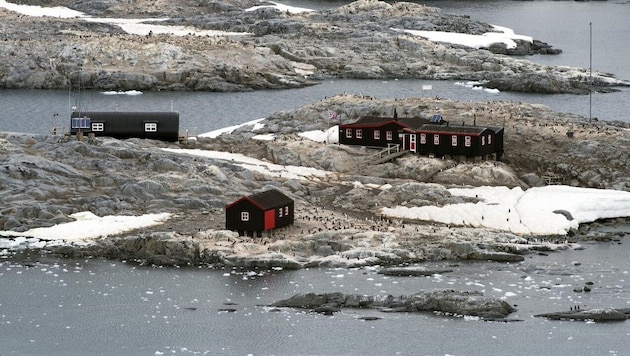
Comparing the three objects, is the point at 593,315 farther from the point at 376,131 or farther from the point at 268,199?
the point at 376,131

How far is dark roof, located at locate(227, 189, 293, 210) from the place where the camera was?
3472 inches

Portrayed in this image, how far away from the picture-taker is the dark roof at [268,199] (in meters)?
88.2

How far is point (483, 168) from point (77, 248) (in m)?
27.5

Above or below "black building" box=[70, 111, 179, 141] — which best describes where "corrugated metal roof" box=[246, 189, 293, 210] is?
below

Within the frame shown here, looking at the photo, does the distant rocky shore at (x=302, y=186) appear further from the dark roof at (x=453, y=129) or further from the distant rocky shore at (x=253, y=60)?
the distant rocky shore at (x=253, y=60)

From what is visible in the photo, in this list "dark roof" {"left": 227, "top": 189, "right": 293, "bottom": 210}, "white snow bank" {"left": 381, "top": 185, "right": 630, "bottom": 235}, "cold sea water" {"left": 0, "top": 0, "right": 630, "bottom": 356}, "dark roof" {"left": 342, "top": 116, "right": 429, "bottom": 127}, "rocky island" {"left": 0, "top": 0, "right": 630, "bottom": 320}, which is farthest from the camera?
"dark roof" {"left": 342, "top": 116, "right": 429, "bottom": 127}

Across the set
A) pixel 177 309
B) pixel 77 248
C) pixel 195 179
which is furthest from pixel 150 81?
pixel 177 309

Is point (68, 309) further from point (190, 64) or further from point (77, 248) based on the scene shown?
point (190, 64)

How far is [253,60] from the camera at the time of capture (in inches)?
6339

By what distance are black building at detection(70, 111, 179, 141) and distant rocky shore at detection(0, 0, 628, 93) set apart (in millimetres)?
42632

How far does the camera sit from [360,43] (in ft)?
572

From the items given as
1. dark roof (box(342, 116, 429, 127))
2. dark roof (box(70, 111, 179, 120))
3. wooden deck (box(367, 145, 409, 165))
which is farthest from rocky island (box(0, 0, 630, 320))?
dark roof (box(70, 111, 179, 120))

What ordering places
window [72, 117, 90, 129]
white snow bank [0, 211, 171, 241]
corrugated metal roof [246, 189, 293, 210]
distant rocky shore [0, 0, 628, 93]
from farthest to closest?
distant rocky shore [0, 0, 628, 93]
window [72, 117, 90, 129]
white snow bank [0, 211, 171, 241]
corrugated metal roof [246, 189, 293, 210]

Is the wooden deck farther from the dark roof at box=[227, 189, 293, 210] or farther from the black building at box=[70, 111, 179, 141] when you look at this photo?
the dark roof at box=[227, 189, 293, 210]
